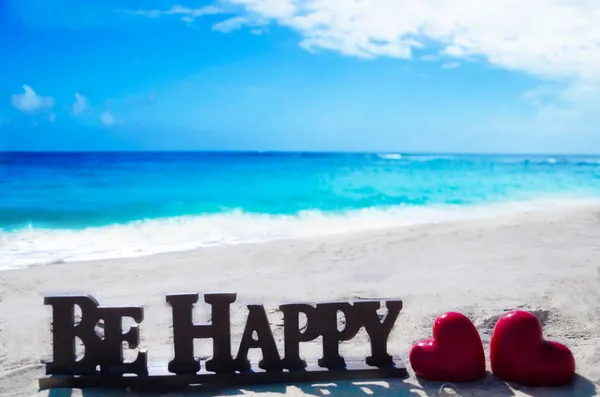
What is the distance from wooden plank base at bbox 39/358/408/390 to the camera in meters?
3.27

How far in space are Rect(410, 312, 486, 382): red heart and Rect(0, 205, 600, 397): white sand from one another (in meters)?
0.08

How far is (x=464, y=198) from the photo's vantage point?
21.2 metres

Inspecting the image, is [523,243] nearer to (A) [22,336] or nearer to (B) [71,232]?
(A) [22,336]

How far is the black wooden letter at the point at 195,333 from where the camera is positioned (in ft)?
10.9

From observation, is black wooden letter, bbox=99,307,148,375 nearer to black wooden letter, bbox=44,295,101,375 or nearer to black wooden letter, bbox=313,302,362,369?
black wooden letter, bbox=44,295,101,375

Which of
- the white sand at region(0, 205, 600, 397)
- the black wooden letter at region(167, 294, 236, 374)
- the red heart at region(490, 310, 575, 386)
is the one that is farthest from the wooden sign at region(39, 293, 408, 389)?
the red heart at region(490, 310, 575, 386)

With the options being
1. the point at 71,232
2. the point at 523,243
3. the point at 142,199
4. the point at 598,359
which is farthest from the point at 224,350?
the point at 142,199

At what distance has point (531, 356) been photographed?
3.25 meters

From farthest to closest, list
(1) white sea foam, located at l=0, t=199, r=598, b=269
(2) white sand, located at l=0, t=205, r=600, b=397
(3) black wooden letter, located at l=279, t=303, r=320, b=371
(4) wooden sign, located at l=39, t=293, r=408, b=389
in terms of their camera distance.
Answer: (1) white sea foam, located at l=0, t=199, r=598, b=269, (2) white sand, located at l=0, t=205, r=600, b=397, (3) black wooden letter, located at l=279, t=303, r=320, b=371, (4) wooden sign, located at l=39, t=293, r=408, b=389

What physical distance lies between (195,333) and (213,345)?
0.14 meters

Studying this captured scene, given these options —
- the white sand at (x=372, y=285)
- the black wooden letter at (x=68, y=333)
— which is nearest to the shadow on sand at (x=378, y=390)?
the white sand at (x=372, y=285)

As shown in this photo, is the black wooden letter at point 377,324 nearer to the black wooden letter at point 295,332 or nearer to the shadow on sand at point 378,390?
the shadow on sand at point 378,390

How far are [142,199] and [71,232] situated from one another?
8.38m

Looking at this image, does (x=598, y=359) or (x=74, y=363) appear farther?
(x=598, y=359)
